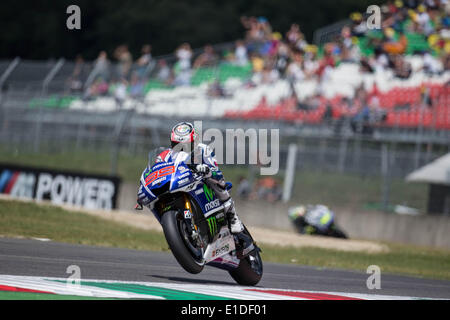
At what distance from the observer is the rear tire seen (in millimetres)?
7973

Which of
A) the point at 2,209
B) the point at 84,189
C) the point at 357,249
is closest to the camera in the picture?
the point at 2,209

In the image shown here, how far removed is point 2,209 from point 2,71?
12384 millimetres

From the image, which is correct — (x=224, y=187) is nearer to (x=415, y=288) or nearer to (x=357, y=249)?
(x=415, y=288)

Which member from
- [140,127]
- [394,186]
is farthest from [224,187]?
[140,127]

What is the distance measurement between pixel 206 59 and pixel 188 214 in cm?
1934

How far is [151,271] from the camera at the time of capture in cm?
959

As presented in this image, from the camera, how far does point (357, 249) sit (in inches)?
672

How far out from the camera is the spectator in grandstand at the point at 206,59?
1064 inches

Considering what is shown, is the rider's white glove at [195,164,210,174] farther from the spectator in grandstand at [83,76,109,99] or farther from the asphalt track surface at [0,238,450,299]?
the spectator in grandstand at [83,76,109,99]

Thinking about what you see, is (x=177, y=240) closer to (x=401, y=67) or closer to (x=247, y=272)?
(x=247, y=272)

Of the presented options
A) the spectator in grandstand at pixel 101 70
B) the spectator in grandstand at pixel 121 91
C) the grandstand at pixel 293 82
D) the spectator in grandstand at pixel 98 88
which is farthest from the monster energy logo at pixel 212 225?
the spectator in grandstand at pixel 101 70

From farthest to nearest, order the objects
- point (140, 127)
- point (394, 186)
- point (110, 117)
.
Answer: point (110, 117)
point (140, 127)
point (394, 186)

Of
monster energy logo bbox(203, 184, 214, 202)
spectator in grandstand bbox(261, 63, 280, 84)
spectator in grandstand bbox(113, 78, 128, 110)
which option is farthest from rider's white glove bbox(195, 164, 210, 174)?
spectator in grandstand bbox(113, 78, 128, 110)
